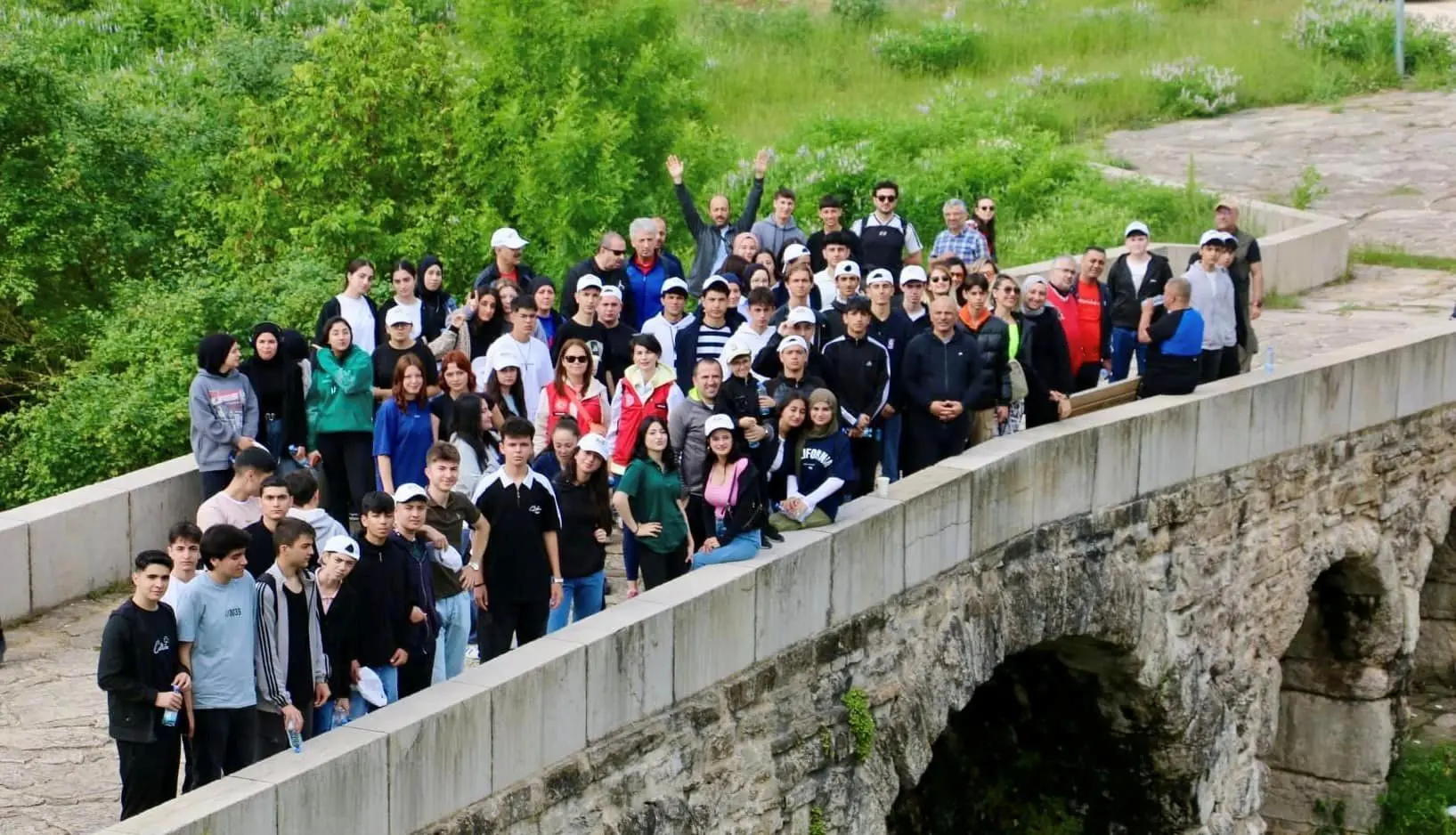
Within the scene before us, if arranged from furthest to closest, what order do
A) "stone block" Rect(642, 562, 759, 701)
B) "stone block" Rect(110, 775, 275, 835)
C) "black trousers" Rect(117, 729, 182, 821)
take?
1. "stone block" Rect(642, 562, 759, 701)
2. "black trousers" Rect(117, 729, 182, 821)
3. "stone block" Rect(110, 775, 275, 835)

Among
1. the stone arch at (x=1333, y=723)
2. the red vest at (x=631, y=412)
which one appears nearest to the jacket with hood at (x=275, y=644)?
the red vest at (x=631, y=412)

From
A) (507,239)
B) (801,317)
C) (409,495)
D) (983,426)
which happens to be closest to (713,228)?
(507,239)

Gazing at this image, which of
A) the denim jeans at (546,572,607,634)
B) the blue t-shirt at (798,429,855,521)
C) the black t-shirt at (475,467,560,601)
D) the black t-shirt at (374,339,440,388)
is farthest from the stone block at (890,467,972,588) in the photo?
the black t-shirt at (374,339,440,388)

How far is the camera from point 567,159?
18.8 m

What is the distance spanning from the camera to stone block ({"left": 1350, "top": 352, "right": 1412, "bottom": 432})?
16.8m

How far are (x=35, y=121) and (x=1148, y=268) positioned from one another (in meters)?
10.4

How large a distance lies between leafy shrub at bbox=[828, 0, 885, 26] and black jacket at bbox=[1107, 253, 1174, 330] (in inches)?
847

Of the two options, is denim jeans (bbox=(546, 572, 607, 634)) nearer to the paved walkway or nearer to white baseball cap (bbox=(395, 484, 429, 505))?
white baseball cap (bbox=(395, 484, 429, 505))

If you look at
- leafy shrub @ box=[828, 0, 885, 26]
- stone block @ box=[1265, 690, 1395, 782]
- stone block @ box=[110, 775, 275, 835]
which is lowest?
stone block @ box=[1265, 690, 1395, 782]

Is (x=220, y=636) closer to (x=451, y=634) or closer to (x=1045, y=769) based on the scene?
(x=451, y=634)

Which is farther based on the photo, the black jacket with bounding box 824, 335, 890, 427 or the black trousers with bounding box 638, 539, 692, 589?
the black jacket with bounding box 824, 335, 890, 427

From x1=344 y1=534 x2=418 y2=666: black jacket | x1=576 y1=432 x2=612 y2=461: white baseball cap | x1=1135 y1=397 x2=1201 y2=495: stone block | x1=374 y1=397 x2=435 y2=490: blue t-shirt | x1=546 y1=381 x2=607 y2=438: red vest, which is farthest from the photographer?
x1=1135 y1=397 x2=1201 y2=495: stone block

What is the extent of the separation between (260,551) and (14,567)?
2675mm

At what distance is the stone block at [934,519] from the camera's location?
11.8 meters
